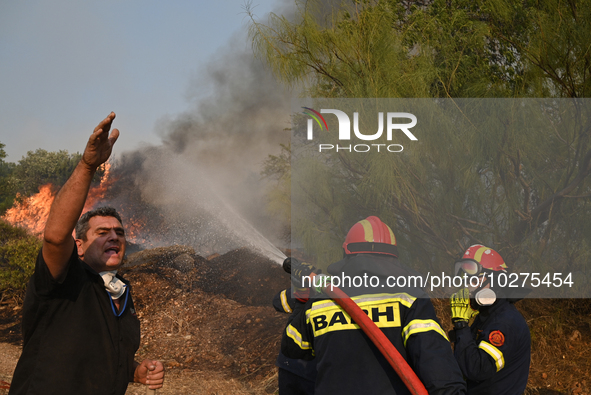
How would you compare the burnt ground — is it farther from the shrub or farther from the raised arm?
the raised arm

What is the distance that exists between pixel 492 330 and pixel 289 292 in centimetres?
139

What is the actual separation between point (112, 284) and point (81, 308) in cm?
21

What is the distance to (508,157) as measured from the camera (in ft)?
18.3

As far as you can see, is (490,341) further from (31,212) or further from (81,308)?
(31,212)

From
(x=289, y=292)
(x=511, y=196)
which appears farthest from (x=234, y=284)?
(x=289, y=292)

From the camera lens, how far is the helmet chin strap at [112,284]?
208cm

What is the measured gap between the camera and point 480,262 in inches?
130

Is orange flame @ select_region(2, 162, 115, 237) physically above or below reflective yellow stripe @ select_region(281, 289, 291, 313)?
above

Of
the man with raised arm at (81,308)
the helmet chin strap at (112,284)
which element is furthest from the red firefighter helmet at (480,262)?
the helmet chin strap at (112,284)

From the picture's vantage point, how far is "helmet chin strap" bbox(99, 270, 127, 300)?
208 cm

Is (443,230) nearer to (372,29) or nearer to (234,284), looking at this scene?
(372,29)

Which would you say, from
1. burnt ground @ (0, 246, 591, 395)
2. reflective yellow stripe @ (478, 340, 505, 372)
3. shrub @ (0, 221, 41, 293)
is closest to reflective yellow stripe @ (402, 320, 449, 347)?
reflective yellow stripe @ (478, 340, 505, 372)

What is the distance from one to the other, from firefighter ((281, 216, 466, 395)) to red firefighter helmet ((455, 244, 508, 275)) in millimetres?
1272

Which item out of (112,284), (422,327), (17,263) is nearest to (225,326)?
(17,263)
